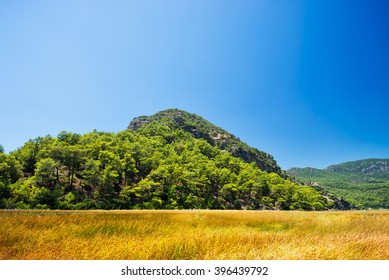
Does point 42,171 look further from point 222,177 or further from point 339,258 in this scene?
point 339,258

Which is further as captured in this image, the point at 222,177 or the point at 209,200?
the point at 222,177

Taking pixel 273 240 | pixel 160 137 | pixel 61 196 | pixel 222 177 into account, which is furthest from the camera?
pixel 160 137

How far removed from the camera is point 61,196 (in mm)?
69375

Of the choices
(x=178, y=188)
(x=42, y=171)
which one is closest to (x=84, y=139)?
(x=42, y=171)

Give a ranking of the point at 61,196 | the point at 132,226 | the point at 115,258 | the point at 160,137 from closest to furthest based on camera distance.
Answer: the point at 115,258 < the point at 132,226 < the point at 61,196 < the point at 160,137

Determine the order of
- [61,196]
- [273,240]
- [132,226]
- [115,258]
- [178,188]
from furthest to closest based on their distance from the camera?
[178,188] → [61,196] → [132,226] → [273,240] → [115,258]

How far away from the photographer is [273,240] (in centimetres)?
742

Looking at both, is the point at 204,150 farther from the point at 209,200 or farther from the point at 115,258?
the point at 115,258

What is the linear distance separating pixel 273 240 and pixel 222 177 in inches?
4209

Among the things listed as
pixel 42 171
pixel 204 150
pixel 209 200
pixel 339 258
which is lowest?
pixel 209 200

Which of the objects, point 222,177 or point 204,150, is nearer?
point 222,177

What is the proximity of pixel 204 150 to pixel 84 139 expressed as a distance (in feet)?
258

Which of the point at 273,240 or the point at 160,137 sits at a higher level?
the point at 160,137
